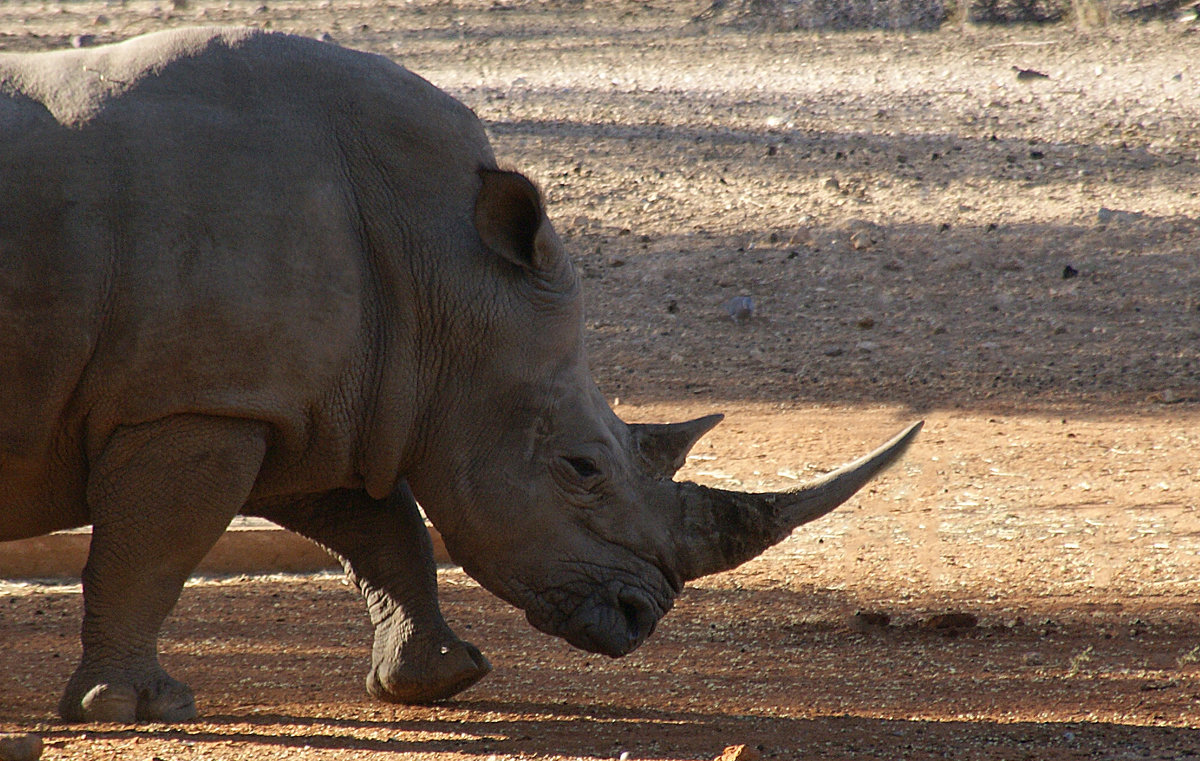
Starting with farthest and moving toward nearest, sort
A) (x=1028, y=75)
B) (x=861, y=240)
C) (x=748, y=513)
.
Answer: (x=1028, y=75) < (x=861, y=240) < (x=748, y=513)

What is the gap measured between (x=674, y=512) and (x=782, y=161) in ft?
31.7

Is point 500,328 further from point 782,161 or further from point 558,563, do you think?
point 782,161

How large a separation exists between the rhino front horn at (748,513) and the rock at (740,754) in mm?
951

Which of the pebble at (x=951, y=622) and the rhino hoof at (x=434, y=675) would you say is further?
the pebble at (x=951, y=622)

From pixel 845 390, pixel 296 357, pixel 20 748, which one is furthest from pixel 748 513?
pixel 845 390

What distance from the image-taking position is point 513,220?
16.6 ft

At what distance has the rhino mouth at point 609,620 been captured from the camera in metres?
5.11

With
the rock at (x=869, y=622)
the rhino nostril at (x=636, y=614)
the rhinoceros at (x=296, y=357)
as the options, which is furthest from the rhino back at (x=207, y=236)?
the rock at (x=869, y=622)

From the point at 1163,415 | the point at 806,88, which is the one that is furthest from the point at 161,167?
the point at 806,88

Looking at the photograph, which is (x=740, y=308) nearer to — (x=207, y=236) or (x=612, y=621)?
(x=612, y=621)

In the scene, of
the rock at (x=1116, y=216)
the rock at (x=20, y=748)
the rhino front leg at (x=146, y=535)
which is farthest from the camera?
the rock at (x=1116, y=216)

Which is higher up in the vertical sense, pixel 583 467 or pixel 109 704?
pixel 583 467

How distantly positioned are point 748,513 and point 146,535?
184 cm

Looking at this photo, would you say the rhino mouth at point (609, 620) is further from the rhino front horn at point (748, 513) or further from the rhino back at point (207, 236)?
the rhino back at point (207, 236)
